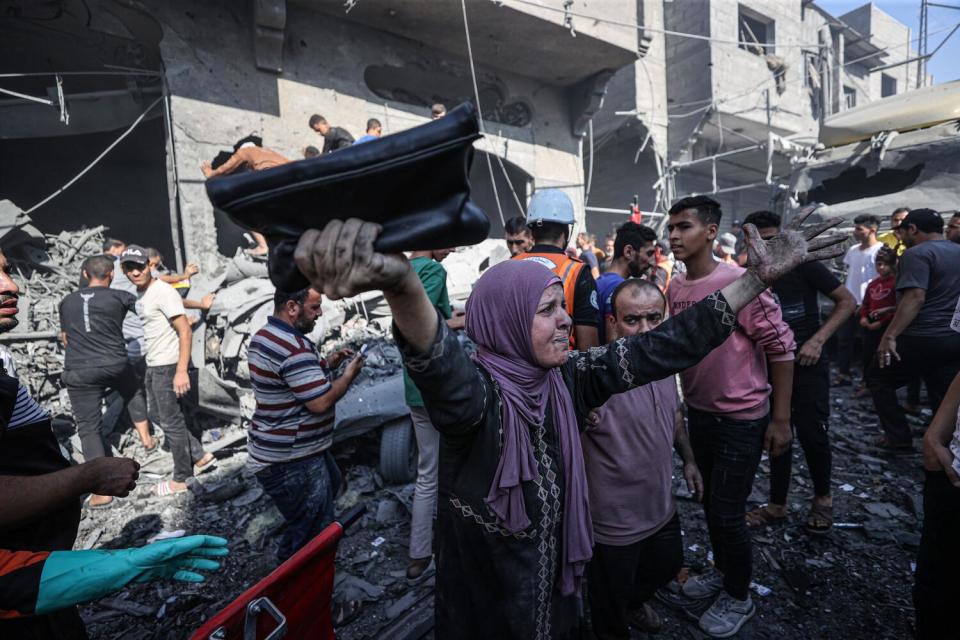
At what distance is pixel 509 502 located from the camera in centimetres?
131

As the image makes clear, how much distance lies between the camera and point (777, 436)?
8.20 feet

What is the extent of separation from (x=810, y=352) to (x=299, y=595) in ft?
11.0

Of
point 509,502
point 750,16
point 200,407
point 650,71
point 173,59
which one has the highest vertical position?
point 750,16

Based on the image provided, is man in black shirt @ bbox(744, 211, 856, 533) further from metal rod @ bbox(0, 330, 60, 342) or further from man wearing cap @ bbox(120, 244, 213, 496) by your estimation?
metal rod @ bbox(0, 330, 60, 342)

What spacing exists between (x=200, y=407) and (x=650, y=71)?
15698 millimetres

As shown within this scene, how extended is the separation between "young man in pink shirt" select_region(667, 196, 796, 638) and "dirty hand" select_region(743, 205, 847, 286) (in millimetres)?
799

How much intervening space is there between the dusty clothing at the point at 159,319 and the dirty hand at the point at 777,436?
4915 millimetres

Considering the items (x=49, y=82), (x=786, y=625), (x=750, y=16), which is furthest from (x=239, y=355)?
(x=750, y=16)

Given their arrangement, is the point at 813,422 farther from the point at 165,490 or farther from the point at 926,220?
the point at 165,490

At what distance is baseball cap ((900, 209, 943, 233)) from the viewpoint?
370 cm

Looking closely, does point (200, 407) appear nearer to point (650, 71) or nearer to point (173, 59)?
point (173, 59)

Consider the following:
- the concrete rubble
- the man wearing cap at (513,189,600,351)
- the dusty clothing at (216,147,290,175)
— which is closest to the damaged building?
the dusty clothing at (216,147,290,175)

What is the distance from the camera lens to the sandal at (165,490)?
4281mm

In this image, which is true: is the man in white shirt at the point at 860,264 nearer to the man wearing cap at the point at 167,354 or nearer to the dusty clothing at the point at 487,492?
the dusty clothing at the point at 487,492
